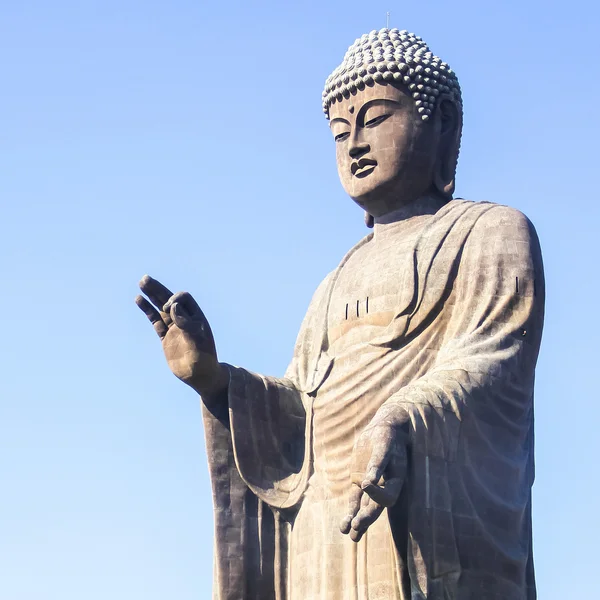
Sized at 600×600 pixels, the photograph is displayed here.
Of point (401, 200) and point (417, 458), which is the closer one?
point (417, 458)

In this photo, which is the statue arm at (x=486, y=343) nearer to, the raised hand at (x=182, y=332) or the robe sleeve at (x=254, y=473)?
the robe sleeve at (x=254, y=473)

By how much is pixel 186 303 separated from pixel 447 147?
3.50m

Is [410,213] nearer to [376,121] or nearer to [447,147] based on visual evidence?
[447,147]

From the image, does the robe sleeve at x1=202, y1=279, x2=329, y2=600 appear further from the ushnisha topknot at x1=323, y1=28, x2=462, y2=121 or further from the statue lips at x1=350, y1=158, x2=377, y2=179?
the ushnisha topknot at x1=323, y1=28, x2=462, y2=121

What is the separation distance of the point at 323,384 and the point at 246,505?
5.07 ft

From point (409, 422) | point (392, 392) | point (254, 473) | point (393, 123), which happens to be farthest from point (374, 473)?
point (393, 123)

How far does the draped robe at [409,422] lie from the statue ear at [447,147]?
0.95 ft

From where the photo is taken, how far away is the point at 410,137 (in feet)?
66.5

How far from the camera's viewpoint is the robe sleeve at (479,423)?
1791 cm

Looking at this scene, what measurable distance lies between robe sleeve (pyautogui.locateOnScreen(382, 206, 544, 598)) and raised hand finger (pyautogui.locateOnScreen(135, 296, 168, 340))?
9.43ft

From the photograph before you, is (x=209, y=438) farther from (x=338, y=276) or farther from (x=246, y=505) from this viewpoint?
(x=338, y=276)

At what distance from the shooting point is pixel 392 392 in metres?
19.0

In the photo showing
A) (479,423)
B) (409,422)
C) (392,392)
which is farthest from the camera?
(392,392)

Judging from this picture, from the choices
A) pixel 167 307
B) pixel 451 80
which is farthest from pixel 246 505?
pixel 451 80
